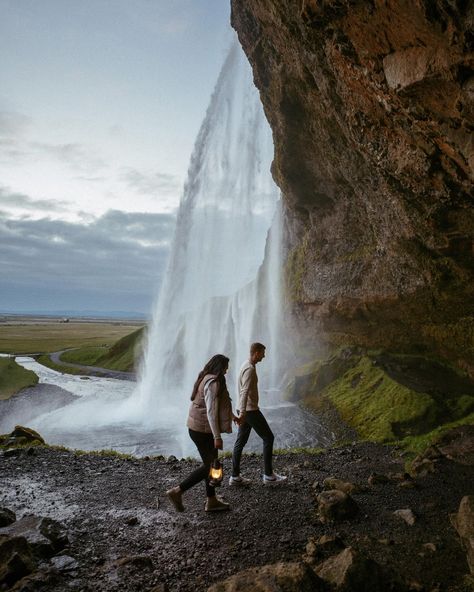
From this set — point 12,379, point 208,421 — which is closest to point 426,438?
point 208,421

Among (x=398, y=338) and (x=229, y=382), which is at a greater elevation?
(x=398, y=338)

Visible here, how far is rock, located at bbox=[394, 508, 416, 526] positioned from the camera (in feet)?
24.2

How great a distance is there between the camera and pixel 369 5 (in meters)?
8.52

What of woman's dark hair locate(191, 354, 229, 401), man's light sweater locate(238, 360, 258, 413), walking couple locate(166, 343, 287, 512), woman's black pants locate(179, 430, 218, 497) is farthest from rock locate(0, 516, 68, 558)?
man's light sweater locate(238, 360, 258, 413)

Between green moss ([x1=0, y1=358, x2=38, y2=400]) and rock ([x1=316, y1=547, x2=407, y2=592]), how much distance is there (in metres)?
36.6

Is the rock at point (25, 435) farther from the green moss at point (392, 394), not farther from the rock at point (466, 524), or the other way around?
the rock at point (466, 524)

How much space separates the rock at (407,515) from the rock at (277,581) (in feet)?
10.5

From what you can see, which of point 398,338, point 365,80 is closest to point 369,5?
point 365,80

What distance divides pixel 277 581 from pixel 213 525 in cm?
306

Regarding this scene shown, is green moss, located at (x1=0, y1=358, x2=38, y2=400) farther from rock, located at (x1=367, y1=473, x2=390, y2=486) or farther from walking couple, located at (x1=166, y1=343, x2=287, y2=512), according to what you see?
rock, located at (x1=367, y1=473, x2=390, y2=486)

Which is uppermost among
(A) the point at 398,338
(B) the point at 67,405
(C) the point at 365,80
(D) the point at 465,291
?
(C) the point at 365,80

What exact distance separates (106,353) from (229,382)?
33408 mm

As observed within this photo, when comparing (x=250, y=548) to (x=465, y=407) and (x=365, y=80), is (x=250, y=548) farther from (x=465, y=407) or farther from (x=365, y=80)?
(x=465, y=407)

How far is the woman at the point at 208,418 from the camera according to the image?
7.86 meters
